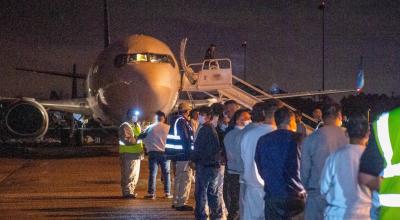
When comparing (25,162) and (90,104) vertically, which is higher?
(90,104)

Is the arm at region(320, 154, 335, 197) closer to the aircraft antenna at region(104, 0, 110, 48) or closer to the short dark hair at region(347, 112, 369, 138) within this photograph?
the short dark hair at region(347, 112, 369, 138)

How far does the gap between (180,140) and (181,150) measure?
165 millimetres

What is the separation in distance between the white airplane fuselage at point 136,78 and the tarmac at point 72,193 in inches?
72.4

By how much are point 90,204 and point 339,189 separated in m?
7.94

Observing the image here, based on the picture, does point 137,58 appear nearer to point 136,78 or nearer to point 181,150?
point 136,78

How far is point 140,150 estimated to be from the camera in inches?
528

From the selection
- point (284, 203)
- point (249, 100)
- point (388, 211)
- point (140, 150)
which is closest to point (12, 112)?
point (249, 100)

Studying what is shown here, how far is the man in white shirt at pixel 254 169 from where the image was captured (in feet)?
23.1

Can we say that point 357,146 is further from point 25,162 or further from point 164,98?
point 25,162

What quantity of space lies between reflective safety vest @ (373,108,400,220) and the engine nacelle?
2239cm

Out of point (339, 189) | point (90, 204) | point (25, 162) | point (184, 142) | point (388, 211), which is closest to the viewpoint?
point (388, 211)

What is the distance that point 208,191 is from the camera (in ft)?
31.2

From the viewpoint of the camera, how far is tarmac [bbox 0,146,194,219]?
11.1m

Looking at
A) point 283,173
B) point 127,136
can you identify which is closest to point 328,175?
point 283,173
